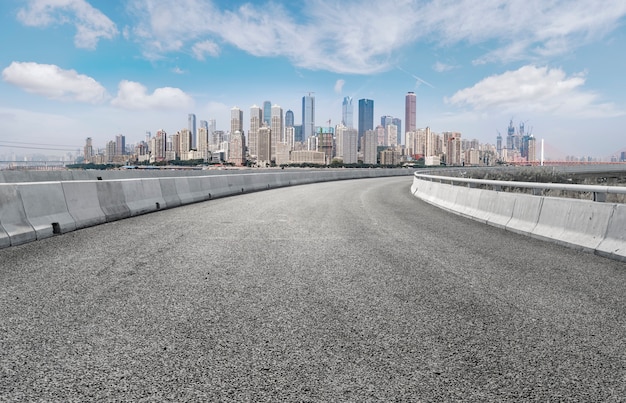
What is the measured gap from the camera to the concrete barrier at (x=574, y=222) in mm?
7883

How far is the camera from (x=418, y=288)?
527 cm

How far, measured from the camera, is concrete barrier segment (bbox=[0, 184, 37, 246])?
8031 millimetres

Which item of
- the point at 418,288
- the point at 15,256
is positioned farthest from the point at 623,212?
the point at 15,256

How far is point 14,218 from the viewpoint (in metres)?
8.30

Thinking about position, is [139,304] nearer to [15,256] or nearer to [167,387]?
[167,387]

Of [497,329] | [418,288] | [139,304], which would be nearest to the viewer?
[497,329]

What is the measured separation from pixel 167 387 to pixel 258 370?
1.94 feet

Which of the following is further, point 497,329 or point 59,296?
point 59,296

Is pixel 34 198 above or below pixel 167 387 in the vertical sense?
above

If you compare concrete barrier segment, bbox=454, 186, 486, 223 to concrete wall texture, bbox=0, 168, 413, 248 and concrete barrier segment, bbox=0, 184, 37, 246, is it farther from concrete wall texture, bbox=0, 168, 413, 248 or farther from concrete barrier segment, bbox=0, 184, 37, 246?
concrete barrier segment, bbox=0, 184, 37, 246

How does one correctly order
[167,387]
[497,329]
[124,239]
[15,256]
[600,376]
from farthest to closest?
[124,239] → [15,256] → [497,329] → [600,376] → [167,387]

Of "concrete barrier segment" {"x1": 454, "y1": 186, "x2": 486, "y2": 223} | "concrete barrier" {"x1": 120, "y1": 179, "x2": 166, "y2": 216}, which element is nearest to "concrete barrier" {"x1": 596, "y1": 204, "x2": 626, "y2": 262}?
"concrete barrier segment" {"x1": 454, "y1": 186, "x2": 486, "y2": 223}

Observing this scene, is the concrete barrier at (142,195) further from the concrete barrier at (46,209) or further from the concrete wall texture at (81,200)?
the concrete barrier at (46,209)

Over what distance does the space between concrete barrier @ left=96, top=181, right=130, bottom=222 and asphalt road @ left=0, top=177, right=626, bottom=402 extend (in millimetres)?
3534
